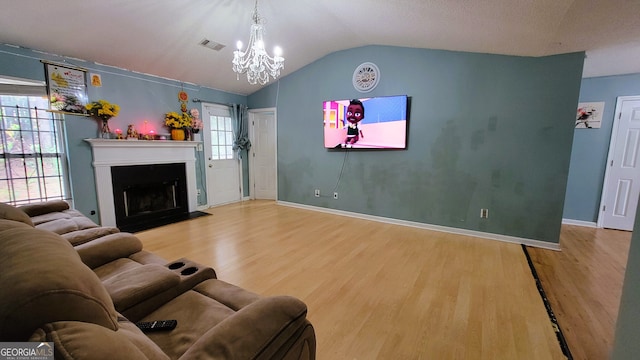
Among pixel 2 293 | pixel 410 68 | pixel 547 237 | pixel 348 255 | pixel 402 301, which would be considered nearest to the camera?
pixel 2 293

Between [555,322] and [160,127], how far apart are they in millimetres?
5544

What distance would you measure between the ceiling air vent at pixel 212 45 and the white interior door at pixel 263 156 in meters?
1.93

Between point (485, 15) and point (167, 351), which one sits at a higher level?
point (485, 15)

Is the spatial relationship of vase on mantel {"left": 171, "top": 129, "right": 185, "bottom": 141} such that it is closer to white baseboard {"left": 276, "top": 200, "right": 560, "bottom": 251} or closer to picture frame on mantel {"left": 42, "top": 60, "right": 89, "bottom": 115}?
picture frame on mantel {"left": 42, "top": 60, "right": 89, "bottom": 115}

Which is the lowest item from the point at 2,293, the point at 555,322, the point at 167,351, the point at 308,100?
the point at 555,322

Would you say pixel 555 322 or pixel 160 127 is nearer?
pixel 555 322

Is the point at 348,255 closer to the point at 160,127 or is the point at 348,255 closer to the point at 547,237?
the point at 547,237

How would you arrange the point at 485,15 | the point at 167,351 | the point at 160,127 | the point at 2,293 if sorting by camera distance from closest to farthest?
the point at 2,293 → the point at 167,351 → the point at 485,15 → the point at 160,127

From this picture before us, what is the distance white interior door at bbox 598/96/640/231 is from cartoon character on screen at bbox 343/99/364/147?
396cm

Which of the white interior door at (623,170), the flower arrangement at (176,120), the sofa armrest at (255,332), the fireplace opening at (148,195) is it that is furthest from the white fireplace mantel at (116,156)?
the white interior door at (623,170)

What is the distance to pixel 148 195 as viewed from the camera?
4238 millimetres

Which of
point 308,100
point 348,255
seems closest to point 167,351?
point 348,255

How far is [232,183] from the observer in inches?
223

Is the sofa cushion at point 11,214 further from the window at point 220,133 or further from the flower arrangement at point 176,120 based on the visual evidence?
the window at point 220,133
